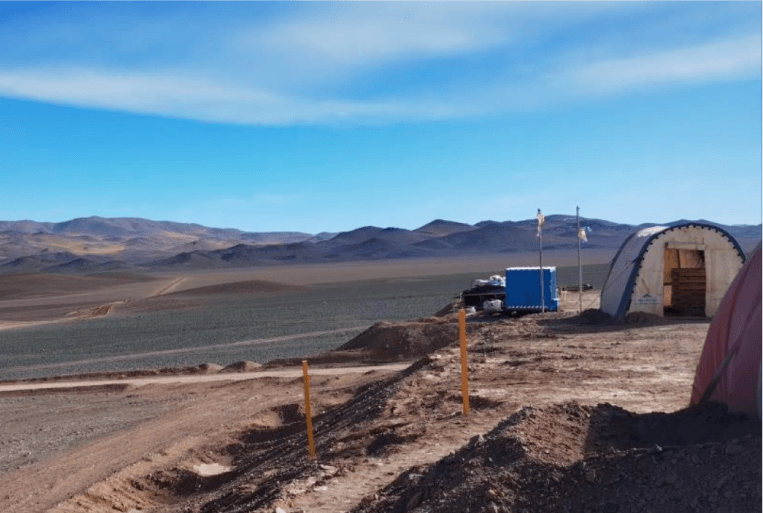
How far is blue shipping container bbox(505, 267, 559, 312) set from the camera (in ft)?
87.2

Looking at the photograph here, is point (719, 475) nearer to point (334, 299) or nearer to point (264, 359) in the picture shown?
point (264, 359)

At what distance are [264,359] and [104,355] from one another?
8076 millimetres

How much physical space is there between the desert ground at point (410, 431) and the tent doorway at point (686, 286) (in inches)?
54.9

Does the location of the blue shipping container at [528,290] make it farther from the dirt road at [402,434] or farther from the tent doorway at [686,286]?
the tent doorway at [686,286]

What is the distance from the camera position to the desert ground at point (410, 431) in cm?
597

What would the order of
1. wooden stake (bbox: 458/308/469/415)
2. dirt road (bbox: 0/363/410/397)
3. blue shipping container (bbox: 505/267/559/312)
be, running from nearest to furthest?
wooden stake (bbox: 458/308/469/415)
dirt road (bbox: 0/363/410/397)
blue shipping container (bbox: 505/267/559/312)

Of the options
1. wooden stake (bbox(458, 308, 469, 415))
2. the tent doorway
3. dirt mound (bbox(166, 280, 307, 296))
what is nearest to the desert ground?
wooden stake (bbox(458, 308, 469, 415))

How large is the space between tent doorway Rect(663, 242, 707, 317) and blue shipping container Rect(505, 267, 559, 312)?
157 inches

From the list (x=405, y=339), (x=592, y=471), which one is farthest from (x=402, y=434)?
(x=405, y=339)

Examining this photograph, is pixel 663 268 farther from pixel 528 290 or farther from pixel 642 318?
pixel 528 290

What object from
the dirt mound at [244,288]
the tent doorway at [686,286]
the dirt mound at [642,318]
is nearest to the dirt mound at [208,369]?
the dirt mound at [642,318]

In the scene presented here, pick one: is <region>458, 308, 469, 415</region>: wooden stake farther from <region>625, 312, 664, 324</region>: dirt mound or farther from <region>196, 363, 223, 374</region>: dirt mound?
<region>196, 363, 223, 374</region>: dirt mound

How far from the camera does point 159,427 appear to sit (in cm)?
1564

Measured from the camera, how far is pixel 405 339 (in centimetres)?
2336
